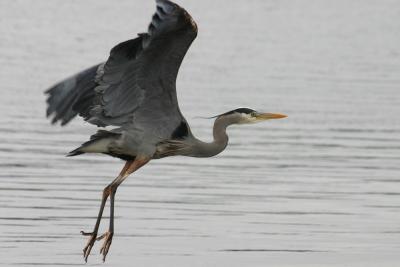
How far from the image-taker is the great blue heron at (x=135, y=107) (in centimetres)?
1119

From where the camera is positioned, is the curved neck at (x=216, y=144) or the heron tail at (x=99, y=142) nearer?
the heron tail at (x=99, y=142)

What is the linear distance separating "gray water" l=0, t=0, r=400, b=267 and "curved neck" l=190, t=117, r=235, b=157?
0.67 meters

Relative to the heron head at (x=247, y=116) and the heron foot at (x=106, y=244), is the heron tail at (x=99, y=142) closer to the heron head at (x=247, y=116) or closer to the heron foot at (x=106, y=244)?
the heron foot at (x=106, y=244)

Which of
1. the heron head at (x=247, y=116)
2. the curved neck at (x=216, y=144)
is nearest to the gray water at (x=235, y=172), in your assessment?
the curved neck at (x=216, y=144)

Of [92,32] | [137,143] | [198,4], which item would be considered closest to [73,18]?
[92,32]

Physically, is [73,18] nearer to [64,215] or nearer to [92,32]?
[92,32]

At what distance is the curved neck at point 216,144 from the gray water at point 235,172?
67cm

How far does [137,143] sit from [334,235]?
1893 mm

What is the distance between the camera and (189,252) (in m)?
11.5

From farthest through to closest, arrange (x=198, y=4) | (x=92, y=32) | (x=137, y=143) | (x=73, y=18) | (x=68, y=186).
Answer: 1. (x=198, y=4)
2. (x=73, y=18)
3. (x=92, y=32)
4. (x=68, y=186)
5. (x=137, y=143)

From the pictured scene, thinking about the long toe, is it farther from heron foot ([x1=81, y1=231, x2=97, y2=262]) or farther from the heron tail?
the heron tail

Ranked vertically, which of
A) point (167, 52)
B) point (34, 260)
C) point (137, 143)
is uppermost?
point (167, 52)

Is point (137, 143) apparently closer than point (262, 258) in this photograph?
No

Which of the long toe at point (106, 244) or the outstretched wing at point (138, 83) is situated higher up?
the outstretched wing at point (138, 83)
